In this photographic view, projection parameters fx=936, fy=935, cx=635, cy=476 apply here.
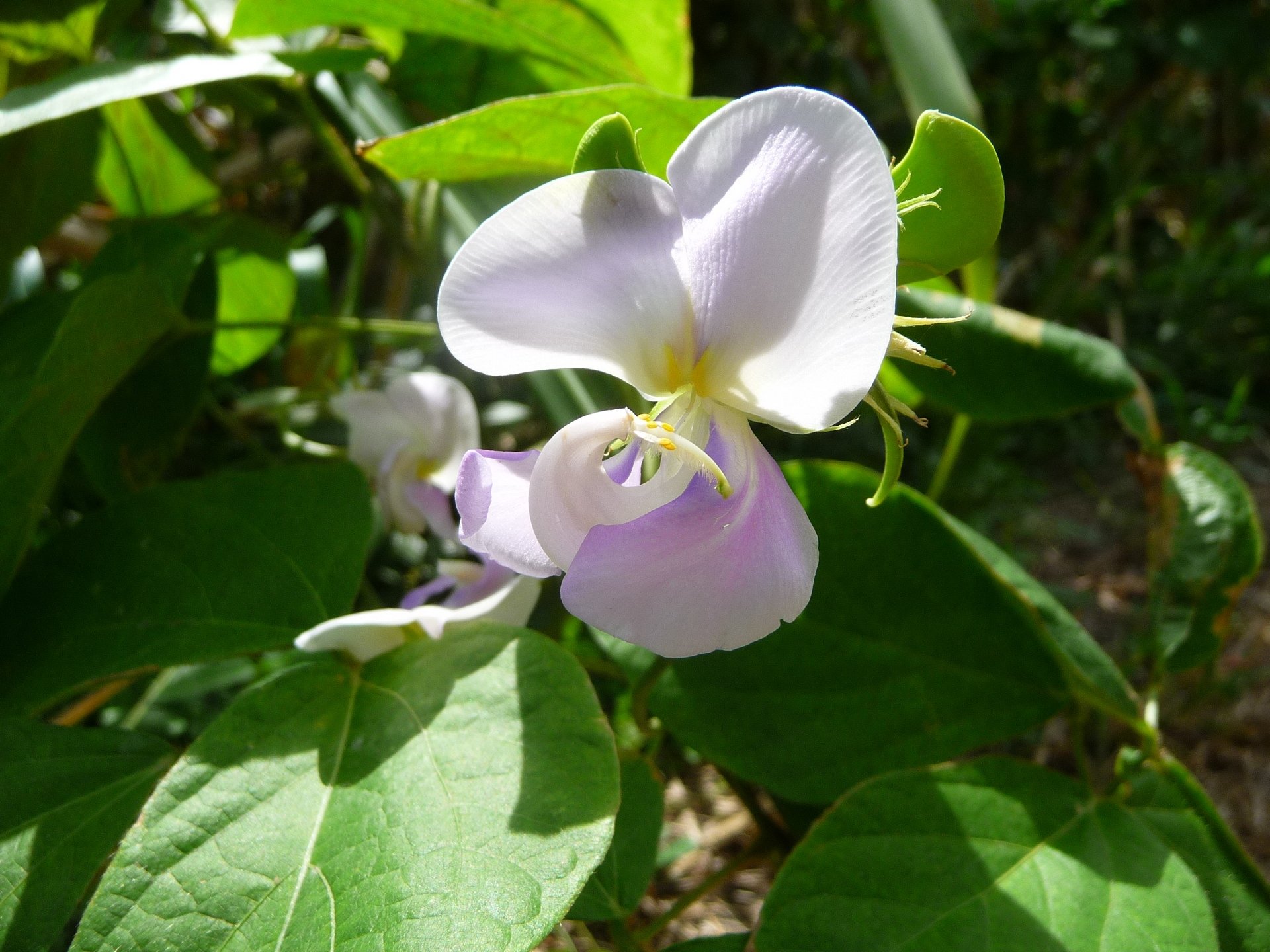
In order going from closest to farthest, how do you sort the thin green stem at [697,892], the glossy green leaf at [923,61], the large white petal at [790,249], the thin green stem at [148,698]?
the large white petal at [790,249]
the thin green stem at [697,892]
the glossy green leaf at [923,61]
the thin green stem at [148,698]

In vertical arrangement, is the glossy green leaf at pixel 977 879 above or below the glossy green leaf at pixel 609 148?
below

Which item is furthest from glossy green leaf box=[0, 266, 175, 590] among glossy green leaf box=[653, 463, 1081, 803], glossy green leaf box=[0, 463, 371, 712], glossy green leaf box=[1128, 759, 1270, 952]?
glossy green leaf box=[1128, 759, 1270, 952]

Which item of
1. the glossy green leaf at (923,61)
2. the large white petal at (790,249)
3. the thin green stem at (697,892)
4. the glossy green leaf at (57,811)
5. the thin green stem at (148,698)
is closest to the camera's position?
the large white petal at (790,249)

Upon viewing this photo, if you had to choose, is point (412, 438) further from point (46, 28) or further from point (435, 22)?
point (46, 28)

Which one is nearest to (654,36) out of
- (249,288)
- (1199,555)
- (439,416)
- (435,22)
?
(435,22)

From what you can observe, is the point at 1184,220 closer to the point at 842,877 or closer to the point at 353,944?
the point at 842,877

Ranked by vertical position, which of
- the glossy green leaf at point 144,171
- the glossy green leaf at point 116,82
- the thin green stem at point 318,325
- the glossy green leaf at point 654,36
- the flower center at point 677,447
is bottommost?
the thin green stem at point 318,325

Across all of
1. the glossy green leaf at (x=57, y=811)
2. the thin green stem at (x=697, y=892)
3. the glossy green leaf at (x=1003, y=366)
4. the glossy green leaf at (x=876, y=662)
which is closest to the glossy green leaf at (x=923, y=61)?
the glossy green leaf at (x=1003, y=366)

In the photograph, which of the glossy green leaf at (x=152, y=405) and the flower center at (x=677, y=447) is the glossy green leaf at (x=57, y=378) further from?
the flower center at (x=677, y=447)
